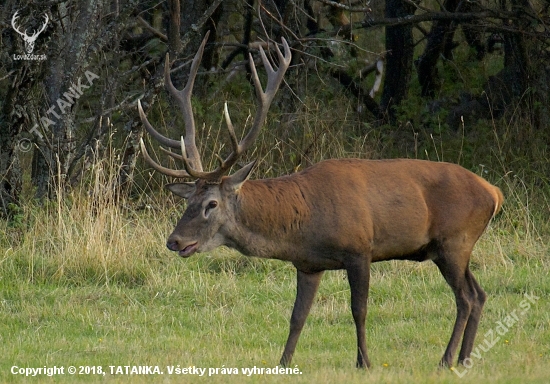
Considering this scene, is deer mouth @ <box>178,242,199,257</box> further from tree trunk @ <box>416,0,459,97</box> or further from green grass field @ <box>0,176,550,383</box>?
tree trunk @ <box>416,0,459,97</box>

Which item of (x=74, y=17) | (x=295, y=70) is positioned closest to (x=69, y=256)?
(x=74, y=17)

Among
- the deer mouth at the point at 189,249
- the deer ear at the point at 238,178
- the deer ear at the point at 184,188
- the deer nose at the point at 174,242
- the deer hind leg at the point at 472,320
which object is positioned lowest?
the deer hind leg at the point at 472,320

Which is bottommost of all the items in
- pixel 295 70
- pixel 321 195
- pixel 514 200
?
pixel 514 200

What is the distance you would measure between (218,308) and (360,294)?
7.07ft

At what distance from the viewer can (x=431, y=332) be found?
7.93 m

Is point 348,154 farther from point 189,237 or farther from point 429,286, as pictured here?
point 189,237

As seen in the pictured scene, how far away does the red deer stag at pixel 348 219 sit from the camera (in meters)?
6.88

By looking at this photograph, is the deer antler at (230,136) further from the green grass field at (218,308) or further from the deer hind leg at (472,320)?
the deer hind leg at (472,320)

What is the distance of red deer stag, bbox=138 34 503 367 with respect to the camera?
6.88 m

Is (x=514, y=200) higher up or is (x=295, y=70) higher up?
(x=295, y=70)

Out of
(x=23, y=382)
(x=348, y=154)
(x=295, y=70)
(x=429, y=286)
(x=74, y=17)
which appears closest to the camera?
(x=23, y=382)

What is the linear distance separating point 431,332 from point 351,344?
2.24 feet

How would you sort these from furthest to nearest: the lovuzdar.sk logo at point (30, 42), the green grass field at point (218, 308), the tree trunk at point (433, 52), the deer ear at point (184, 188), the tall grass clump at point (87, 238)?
the tree trunk at point (433, 52) → the lovuzdar.sk logo at point (30, 42) → the tall grass clump at point (87, 238) → the deer ear at point (184, 188) → the green grass field at point (218, 308)

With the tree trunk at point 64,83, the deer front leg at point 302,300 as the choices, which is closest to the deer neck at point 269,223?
the deer front leg at point 302,300
